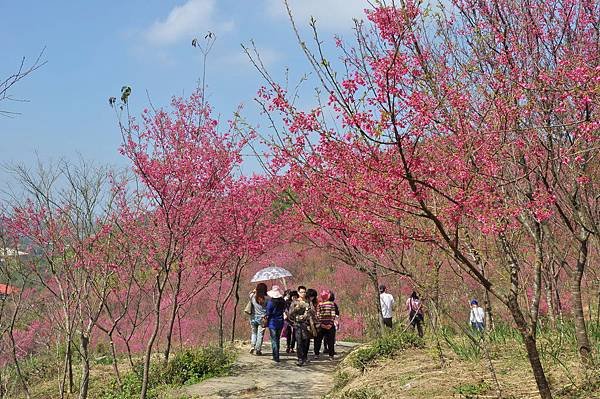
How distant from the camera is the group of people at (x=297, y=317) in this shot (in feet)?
34.3

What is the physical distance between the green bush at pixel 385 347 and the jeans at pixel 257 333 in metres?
2.22

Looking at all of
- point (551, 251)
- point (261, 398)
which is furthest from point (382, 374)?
point (551, 251)

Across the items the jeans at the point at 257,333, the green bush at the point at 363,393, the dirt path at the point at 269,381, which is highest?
the jeans at the point at 257,333

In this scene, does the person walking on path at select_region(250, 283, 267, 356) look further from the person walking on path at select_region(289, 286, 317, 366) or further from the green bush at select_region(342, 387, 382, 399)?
the green bush at select_region(342, 387, 382, 399)

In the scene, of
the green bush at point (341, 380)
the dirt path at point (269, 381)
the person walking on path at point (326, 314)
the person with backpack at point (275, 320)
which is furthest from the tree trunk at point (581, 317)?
the person with backpack at point (275, 320)

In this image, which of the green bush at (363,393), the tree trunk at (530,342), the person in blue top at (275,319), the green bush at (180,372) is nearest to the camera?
the tree trunk at (530,342)

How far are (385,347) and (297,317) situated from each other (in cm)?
180

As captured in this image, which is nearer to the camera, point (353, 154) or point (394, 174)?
point (394, 174)

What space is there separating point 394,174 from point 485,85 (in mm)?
2541

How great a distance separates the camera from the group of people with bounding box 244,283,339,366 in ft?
34.3

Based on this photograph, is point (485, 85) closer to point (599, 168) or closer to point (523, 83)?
point (523, 83)

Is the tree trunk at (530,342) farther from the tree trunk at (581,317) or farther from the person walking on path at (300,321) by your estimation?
the person walking on path at (300,321)

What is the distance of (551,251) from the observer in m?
6.83

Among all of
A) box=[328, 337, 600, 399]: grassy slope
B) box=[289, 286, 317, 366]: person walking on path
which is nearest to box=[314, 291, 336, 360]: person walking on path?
box=[289, 286, 317, 366]: person walking on path
